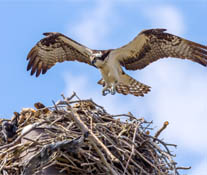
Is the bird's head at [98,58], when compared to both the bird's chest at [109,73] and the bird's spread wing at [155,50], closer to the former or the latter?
the bird's chest at [109,73]

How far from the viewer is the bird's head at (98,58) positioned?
27.6 feet

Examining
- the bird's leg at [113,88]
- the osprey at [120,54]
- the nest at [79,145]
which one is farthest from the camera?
the bird's leg at [113,88]

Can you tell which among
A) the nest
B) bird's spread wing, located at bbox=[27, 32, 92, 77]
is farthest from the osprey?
the nest

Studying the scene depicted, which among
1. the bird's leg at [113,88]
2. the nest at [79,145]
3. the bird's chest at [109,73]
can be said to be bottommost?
the nest at [79,145]

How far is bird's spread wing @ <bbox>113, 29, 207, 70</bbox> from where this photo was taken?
26.2 feet

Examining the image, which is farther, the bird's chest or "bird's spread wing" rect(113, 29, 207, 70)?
the bird's chest

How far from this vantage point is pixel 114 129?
5.92 m

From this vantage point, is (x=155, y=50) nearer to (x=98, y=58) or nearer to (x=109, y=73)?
(x=109, y=73)

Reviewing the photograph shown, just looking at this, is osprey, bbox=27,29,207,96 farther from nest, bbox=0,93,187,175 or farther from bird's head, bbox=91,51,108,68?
nest, bbox=0,93,187,175

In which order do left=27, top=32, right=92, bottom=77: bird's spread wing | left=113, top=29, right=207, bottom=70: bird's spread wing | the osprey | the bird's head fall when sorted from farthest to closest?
1. left=27, top=32, right=92, bottom=77: bird's spread wing
2. the bird's head
3. the osprey
4. left=113, top=29, right=207, bottom=70: bird's spread wing

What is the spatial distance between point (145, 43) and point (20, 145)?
12.2ft

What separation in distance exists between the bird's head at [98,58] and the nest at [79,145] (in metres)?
2.20

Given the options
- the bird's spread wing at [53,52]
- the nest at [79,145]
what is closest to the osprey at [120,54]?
the bird's spread wing at [53,52]

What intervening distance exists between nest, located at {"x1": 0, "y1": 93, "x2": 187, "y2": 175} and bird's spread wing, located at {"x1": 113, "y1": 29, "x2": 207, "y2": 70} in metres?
2.31
